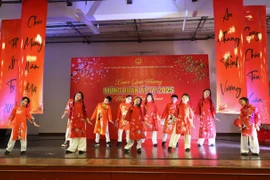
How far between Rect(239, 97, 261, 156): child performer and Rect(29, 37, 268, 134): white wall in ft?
15.2

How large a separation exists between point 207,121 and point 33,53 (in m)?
4.56

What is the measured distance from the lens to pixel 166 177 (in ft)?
11.1

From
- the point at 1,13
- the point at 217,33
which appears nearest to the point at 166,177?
the point at 217,33

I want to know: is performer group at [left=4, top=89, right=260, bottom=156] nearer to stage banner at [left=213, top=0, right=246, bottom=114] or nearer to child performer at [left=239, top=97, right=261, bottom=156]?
child performer at [left=239, top=97, right=261, bottom=156]

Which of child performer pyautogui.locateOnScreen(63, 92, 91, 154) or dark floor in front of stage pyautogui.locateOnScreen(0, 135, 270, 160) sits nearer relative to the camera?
dark floor in front of stage pyautogui.locateOnScreen(0, 135, 270, 160)

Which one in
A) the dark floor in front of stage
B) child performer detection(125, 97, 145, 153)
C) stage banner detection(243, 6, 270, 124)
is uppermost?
stage banner detection(243, 6, 270, 124)

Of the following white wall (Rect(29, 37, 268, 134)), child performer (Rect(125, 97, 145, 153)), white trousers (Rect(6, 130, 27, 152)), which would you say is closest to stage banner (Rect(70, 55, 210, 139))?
white wall (Rect(29, 37, 268, 134))

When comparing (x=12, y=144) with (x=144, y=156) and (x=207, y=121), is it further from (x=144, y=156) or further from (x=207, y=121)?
(x=207, y=121)

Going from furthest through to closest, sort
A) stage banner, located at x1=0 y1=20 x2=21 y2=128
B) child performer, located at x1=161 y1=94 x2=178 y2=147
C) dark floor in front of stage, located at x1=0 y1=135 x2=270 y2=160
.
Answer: child performer, located at x1=161 y1=94 x2=178 y2=147 → stage banner, located at x1=0 y1=20 x2=21 y2=128 → dark floor in front of stage, located at x1=0 y1=135 x2=270 y2=160

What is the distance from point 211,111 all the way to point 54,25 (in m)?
6.10

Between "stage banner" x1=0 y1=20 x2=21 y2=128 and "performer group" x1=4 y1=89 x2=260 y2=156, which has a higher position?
"stage banner" x1=0 y1=20 x2=21 y2=128

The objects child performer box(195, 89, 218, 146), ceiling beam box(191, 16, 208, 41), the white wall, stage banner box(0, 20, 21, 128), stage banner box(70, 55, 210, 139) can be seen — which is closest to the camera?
stage banner box(0, 20, 21, 128)

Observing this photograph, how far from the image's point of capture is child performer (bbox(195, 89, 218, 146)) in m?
6.44

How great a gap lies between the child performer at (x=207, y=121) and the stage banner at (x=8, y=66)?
472cm
